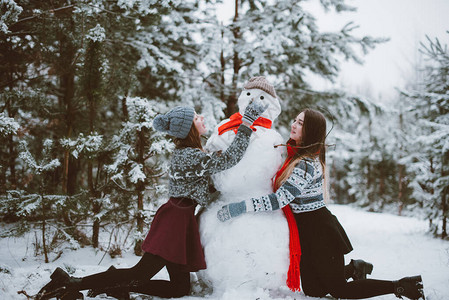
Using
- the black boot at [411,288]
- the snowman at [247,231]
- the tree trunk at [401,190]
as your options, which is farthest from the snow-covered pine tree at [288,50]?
the tree trunk at [401,190]

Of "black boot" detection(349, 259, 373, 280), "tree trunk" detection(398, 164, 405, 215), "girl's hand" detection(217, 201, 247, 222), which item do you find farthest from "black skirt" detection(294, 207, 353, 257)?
"tree trunk" detection(398, 164, 405, 215)

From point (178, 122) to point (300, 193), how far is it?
1268 mm

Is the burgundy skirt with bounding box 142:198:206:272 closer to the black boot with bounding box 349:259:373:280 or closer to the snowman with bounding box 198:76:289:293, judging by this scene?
the snowman with bounding box 198:76:289:293

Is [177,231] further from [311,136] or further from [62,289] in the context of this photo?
[311,136]

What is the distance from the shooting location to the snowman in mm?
2689

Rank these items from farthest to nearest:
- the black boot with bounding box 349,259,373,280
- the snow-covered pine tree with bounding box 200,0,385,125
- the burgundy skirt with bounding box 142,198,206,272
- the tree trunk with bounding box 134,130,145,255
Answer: the snow-covered pine tree with bounding box 200,0,385,125
the tree trunk with bounding box 134,130,145,255
the black boot with bounding box 349,259,373,280
the burgundy skirt with bounding box 142,198,206,272

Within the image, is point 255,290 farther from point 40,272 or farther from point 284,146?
point 40,272

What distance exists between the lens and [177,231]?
271 centimetres

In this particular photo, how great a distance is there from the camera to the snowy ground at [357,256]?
2.89m

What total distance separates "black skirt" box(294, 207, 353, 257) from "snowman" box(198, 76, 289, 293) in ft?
0.69

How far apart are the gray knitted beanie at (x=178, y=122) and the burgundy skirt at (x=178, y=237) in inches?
24.5

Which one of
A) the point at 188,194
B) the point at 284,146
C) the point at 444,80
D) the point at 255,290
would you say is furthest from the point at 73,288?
the point at 444,80

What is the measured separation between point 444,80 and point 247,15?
16.2 feet

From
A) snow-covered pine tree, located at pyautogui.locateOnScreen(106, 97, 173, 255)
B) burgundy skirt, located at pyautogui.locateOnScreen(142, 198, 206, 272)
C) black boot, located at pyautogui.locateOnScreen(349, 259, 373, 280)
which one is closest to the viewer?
burgundy skirt, located at pyautogui.locateOnScreen(142, 198, 206, 272)
